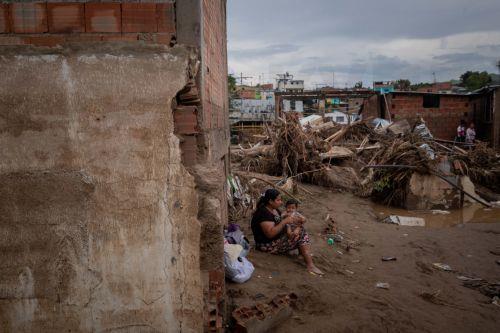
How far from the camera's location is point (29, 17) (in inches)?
95.8

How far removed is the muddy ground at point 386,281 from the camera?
376 cm

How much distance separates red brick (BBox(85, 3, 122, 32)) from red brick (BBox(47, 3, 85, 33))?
0.13ft

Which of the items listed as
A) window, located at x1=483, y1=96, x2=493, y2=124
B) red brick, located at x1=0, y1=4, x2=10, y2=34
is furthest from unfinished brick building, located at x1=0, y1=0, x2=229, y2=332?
window, located at x1=483, y1=96, x2=493, y2=124

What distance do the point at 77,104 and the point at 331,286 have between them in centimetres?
349

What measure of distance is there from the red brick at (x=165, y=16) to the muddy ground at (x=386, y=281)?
256 centimetres

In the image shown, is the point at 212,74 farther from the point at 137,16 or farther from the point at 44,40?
the point at 44,40

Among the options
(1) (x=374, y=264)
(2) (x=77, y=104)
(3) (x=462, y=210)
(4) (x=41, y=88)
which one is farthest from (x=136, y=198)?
(3) (x=462, y=210)

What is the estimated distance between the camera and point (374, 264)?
564 cm

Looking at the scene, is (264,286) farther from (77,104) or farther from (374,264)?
(77,104)

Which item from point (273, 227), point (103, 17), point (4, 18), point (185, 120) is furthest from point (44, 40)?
point (273, 227)

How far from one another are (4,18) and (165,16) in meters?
1.01

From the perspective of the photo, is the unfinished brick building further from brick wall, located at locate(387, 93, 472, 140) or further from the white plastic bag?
brick wall, located at locate(387, 93, 472, 140)

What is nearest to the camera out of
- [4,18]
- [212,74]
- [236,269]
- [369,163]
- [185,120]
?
[4,18]

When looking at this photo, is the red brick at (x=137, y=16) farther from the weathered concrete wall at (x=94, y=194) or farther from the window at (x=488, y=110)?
the window at (x=488, y=110)
